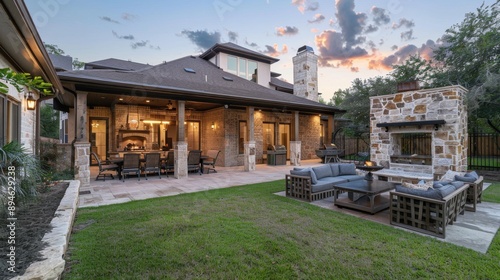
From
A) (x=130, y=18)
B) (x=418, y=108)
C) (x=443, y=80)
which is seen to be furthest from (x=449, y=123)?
(x=130, y=18)

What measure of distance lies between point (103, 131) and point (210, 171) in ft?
21.5

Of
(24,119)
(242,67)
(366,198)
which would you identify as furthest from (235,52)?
(366,198)

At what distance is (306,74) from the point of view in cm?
1498

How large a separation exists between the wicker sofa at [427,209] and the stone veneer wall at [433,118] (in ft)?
11.3

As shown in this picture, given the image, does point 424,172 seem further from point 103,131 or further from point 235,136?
point 103,131

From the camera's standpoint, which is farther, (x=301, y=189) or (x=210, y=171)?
(x=210, y=171)

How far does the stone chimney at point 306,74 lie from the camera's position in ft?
49.1

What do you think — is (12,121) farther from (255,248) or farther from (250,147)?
(250,147)

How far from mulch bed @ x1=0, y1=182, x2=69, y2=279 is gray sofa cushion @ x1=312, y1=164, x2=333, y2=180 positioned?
4.82 m

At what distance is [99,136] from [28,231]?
10840mm

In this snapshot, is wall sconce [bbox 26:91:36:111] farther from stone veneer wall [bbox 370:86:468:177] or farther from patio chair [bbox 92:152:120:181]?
stone veneer wall [bbox 370:86:468:177]

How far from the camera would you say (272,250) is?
2785mm

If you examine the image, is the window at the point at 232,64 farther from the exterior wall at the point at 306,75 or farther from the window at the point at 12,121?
the window at the point at 12,121

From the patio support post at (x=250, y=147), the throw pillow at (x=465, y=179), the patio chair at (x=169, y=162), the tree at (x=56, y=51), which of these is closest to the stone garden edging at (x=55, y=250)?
the patio chair at (x=169, y=162)
